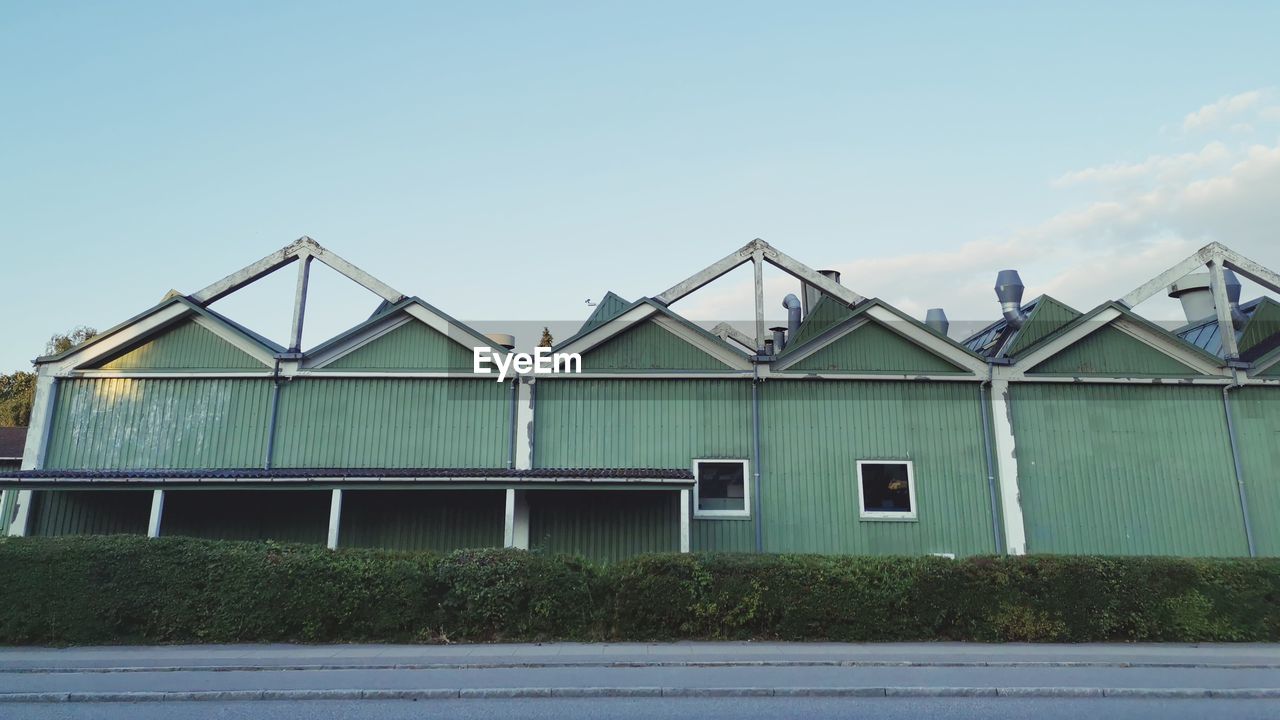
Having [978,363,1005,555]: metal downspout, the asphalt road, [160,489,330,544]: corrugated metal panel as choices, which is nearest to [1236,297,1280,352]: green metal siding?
[978,363,1005,555]: metal downspout

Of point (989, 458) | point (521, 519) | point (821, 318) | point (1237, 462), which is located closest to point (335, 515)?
point (521, 519)

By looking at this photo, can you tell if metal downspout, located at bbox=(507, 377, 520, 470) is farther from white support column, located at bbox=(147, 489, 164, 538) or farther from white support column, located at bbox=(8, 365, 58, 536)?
white support column, located at bbox=(8, 365, 58, 536)

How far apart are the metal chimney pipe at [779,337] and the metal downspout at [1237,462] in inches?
470

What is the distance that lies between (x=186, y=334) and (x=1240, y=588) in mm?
22697

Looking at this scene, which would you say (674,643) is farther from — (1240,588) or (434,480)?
(1240,588)

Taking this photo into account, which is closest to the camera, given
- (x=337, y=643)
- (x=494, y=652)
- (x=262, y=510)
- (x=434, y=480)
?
(x=494, y=652)

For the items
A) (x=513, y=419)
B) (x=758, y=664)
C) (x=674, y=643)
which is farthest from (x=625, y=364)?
(x=758, y=664)

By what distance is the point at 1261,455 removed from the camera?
63.4ft

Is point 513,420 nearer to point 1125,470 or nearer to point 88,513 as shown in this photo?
point 88,513

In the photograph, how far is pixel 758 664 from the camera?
1077cm

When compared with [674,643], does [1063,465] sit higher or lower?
higher

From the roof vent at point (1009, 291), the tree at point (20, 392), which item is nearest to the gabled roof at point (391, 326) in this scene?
the roof vent at point (1009, 291)

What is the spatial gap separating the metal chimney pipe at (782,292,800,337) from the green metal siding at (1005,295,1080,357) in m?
7.54

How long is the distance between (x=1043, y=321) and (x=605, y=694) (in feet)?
54.7
